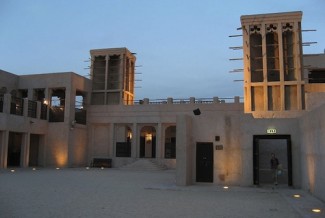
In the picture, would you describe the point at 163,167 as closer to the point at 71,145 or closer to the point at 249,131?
the point at 71,145

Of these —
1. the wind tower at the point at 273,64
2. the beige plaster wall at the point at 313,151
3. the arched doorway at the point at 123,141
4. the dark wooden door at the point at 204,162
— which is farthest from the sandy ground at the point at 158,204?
the arched doorway at the point at 123,141

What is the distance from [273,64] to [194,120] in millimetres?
17639

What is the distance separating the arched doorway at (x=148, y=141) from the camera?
4484 cm

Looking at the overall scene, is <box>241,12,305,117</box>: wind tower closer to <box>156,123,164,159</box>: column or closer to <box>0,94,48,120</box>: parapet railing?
<box>156,123,164,159</box>: column

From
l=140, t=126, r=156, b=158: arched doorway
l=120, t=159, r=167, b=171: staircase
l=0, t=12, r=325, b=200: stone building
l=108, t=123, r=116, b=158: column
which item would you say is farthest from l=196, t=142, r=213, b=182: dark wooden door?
l=140, t=126, r=156, b=158: arched doorway

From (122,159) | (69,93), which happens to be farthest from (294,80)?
(69,93)

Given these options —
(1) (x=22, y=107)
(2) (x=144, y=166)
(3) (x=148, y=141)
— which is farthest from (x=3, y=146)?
(3) (x=148, y=141)

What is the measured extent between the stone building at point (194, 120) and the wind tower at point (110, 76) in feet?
0.41

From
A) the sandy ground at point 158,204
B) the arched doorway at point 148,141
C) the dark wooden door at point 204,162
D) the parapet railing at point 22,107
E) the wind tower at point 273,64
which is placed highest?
the wind tower at point 273,64

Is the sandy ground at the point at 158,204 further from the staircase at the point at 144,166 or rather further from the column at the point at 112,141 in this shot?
the column at the point at 112,141

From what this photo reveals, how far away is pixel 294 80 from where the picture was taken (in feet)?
107

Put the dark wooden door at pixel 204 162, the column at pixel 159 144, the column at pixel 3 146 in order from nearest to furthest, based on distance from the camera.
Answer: the dark wooden door at pixel 204 162 < the column at pixel 3 146 < the column at pixel 159 144

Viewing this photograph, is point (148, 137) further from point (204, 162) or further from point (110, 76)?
point (204, 162)

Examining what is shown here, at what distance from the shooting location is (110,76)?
4631cm
